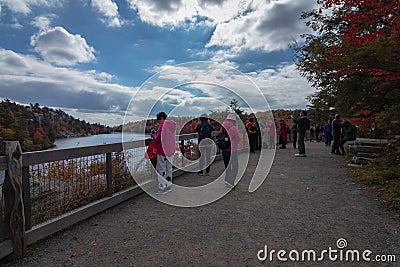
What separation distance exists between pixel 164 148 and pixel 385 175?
612 cm

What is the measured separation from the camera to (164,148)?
623 centimetres

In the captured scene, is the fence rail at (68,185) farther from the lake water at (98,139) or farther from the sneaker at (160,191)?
the sneaker at (160,191)

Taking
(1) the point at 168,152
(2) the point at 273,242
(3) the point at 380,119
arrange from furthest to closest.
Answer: (3) the point at 380,119 < (1) the point at 168,152 < (2) the point at 273,242

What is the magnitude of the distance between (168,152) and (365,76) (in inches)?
222

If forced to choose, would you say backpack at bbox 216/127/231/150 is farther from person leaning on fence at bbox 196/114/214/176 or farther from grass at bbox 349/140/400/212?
grass at bbox 349/140/400/212

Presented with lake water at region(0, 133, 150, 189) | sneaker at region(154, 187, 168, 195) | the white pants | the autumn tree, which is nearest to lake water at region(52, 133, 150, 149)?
lake water at region(0, 133, 150, 189)

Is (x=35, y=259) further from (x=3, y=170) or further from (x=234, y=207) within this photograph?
(x=234, y=207)

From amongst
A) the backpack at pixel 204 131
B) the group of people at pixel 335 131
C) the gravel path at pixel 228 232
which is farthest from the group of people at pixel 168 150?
the group of people at pixel 335 131

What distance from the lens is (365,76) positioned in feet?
24.3

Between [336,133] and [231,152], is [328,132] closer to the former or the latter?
[336,133]

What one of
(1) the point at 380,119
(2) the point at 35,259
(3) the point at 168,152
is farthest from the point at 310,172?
(2) the point at 35,259

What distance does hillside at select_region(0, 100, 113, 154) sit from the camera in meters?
4.52

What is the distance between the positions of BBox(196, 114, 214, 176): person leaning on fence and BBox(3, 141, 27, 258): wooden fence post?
5.68 m

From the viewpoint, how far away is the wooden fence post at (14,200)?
338cm
